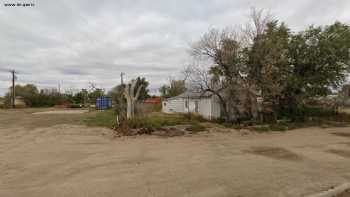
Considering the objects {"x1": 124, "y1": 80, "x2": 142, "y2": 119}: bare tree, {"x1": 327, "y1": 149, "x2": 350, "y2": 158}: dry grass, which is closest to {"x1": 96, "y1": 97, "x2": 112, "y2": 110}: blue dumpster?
{"x1": 124, "y1": 80, "x2": 142, "y2": 119}: bare tree

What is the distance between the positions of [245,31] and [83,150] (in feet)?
43.6

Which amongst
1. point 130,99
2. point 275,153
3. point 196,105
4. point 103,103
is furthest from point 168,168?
point 103,103

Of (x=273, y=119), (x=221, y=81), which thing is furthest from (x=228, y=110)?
(x=273, y=119)

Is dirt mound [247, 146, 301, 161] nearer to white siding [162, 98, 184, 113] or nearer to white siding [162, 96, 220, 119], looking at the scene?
white siding [162, 96, 220, 119]

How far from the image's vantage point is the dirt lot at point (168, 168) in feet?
14.3

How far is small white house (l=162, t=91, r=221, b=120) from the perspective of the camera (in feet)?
61.5

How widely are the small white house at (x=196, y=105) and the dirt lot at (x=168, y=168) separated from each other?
9671mm

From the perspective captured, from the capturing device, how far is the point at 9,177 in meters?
5.14

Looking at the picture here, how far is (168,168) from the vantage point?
5.80 metres

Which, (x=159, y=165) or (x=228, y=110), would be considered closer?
(x=159, y=165)

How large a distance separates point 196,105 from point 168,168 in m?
16.0

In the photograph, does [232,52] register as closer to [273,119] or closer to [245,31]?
[245,31]

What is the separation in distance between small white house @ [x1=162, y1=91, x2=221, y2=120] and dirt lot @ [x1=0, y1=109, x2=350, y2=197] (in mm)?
9671

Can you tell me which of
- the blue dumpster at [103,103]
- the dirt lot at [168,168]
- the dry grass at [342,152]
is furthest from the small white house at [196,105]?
the blue dumpster at [103,103]
